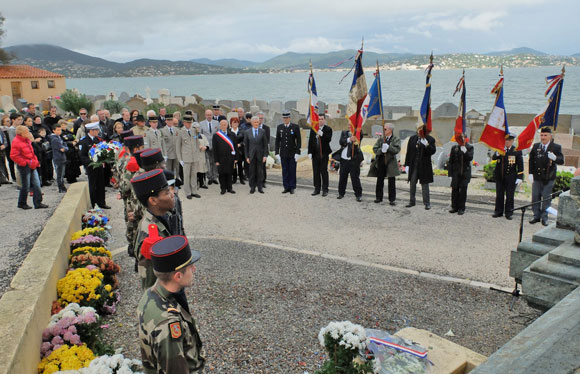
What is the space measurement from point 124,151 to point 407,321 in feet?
17.0

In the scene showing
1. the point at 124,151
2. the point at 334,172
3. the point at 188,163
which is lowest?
the point at 334,172

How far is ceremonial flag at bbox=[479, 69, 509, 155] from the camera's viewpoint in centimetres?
927

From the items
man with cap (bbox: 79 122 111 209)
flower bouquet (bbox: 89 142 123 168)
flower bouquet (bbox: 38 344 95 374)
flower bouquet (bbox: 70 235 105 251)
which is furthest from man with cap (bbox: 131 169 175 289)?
man with cap (bbox: 79 122 111 209)

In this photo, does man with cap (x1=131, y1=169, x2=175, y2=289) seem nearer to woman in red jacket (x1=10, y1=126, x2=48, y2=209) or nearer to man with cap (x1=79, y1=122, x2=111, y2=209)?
woman in red jacket (x1=10, y1=126, x2=48, y2=209)

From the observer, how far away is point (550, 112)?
930cm

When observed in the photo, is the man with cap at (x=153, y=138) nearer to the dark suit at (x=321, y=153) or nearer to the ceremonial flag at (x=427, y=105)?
the dark suit at (x=321, y=153)

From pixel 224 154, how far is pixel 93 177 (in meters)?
3.36

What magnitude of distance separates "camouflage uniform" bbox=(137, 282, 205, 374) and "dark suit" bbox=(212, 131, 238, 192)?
9.23 metres

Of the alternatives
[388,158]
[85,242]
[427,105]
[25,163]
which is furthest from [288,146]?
[85,242]

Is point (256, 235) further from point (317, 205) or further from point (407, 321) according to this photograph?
point (407, 321)

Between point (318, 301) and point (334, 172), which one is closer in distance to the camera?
point (318, 301)

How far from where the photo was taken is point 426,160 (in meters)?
10.6

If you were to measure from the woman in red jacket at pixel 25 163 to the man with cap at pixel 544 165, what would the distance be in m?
10.0

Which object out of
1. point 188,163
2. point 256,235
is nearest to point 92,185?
point 188,163
